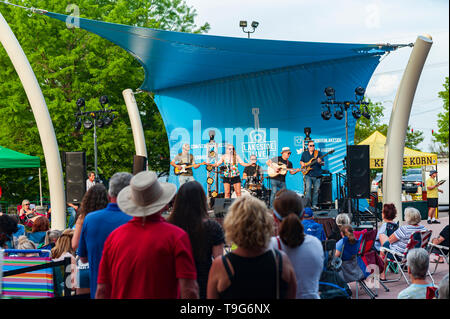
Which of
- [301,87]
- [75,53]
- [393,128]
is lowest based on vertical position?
[393,128]

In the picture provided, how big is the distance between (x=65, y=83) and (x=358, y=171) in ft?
39.9

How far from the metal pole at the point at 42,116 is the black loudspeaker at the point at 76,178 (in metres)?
0.59

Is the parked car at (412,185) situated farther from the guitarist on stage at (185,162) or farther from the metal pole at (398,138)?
the metal pole at (398,138)

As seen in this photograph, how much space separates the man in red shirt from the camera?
2.41 meters

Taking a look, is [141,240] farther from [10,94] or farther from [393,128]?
[10,94]

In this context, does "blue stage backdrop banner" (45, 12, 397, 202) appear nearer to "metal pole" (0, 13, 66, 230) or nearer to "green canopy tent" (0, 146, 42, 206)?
"metal pole" (0, 13, 66, 230)

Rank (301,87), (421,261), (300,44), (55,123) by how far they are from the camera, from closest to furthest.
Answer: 1. (421,261)
2. (300,44)
3. (301,87)
4. (55,123)

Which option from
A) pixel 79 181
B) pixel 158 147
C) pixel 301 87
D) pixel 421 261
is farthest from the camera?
pixel 158 147

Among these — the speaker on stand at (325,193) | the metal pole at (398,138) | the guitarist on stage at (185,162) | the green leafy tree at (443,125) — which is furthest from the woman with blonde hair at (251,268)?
the green leafy tree at (443,125)

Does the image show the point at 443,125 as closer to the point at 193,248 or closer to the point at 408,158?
the point at 408,158

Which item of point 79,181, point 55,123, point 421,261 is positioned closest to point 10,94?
point 55,123

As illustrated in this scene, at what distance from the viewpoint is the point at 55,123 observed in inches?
703

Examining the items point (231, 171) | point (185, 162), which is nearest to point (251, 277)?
point (231, 171)

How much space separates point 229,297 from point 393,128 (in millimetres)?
8327
